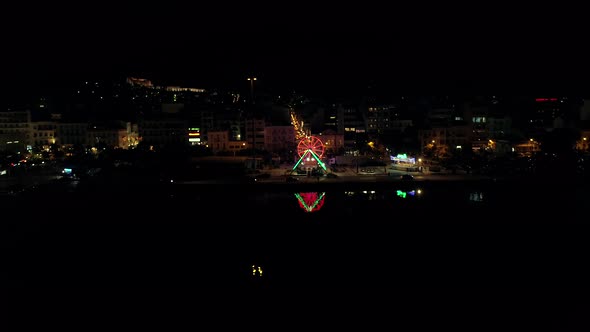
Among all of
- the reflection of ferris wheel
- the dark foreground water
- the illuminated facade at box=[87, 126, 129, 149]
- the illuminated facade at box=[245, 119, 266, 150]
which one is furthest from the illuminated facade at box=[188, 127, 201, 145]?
the dark foreground water

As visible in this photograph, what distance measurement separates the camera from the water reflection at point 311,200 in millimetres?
9836

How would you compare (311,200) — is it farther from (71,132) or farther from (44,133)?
(44,133)

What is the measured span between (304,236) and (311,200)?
2.81m

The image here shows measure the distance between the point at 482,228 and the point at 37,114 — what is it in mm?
19545

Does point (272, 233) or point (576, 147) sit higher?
point (576, 147)

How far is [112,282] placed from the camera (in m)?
5.98

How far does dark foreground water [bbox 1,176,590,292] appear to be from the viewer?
6020 millimetres

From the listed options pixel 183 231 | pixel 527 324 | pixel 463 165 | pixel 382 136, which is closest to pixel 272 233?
pixel 183 231

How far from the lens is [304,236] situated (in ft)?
25.5

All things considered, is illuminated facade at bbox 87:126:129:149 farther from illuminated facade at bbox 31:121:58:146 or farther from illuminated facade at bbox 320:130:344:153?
illuminated facade at bbox 320:130:344:153

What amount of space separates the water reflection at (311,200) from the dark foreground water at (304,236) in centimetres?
4

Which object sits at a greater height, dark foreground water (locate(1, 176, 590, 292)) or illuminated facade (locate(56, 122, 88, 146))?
illuminated facade (locate(56, 122, 88, 146))

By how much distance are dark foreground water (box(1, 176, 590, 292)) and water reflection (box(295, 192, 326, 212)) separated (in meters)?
0.04

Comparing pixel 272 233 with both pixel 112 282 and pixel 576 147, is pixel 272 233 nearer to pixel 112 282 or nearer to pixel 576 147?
pixel 112 282
